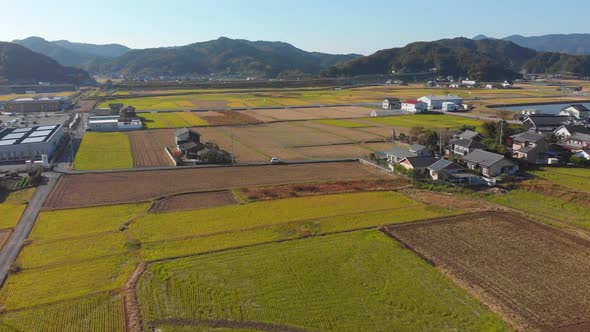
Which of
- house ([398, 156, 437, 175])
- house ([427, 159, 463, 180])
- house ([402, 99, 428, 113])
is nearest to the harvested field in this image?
house ([402, 99, 428, 113])

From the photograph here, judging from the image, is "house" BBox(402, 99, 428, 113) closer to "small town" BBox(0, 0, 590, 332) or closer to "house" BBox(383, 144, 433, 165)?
"small town" BBox(0, 0, 590, 332)

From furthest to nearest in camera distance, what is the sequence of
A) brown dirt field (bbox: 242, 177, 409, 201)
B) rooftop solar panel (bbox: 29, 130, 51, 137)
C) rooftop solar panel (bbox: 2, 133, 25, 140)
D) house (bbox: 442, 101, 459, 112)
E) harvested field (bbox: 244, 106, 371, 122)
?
house (bbox: 442, 101, 459, 112) → harvested field (bbox: 244, 106, 371, 122) → rooftop solar panel (bbox: 29, 130, 51, 137) → rooftop solar panel (bbox: 2, 133, 25, 140) → brown dirt field (bbox: 242, 177, 409, 201)

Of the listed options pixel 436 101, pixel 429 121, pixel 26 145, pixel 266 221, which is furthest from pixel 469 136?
pixel 26 145

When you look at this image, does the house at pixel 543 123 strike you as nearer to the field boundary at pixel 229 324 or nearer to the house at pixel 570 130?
the house at pixel 570 130

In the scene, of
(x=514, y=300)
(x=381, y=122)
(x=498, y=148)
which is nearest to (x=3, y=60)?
(x=381, y=122)

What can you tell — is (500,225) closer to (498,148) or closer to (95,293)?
(498,148)

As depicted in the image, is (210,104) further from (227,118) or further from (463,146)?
(463,146)
